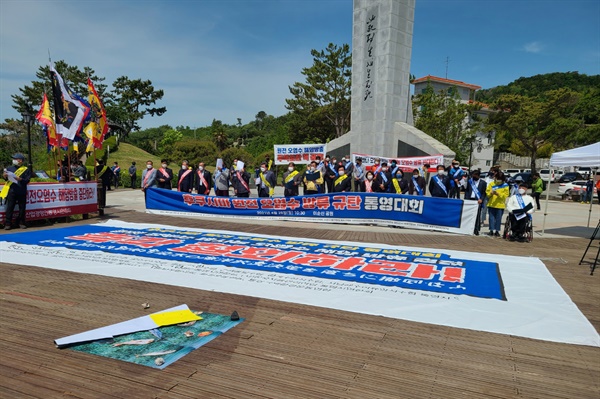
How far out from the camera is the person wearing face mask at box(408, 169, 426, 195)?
12.5 m

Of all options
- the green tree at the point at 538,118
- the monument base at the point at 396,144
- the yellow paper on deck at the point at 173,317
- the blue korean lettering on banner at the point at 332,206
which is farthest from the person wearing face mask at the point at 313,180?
the green tree at the point at 538,118

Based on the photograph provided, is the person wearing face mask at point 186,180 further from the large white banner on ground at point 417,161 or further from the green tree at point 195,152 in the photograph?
the green tree at point 195,152

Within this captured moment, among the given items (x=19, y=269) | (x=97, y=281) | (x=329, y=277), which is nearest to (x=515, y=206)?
(x=329, y=277)

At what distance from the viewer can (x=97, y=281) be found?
5758 millimetres

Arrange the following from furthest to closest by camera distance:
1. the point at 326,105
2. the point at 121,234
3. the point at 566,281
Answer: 1. the point at 326,105
2. the point at 121,234
3. the point at 566,281

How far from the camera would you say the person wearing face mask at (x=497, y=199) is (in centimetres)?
1019


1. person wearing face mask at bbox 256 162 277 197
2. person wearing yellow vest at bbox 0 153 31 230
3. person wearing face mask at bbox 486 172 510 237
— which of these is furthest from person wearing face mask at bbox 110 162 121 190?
person wearing face mask at bbox 486 172 510 237

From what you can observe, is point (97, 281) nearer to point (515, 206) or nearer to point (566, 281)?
point (566, 281)

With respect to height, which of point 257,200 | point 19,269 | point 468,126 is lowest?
point 19,269

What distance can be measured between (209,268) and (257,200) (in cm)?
655

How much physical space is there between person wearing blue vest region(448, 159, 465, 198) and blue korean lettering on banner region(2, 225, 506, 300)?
205 inches

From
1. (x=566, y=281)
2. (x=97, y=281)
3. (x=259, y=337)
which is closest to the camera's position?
(x=259, y=337)

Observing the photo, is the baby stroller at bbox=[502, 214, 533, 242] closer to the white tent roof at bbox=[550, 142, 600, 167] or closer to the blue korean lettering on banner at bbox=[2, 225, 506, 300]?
the white tent roof at bbox=[550, 142, 600, 167]

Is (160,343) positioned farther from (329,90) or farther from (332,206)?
(329,90)
